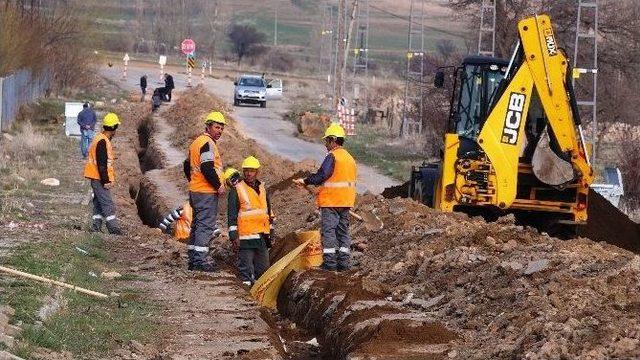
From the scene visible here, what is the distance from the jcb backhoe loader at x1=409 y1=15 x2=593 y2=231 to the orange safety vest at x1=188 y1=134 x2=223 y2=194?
464 centimetres

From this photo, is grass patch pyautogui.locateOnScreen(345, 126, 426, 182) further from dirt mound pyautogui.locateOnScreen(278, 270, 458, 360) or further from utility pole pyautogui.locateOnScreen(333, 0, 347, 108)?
dirt mound pyautogui.locateOnScreen(278, 270, 458, 360)

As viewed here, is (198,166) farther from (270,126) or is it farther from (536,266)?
(270,126)

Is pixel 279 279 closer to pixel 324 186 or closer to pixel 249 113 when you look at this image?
pixel 324 186

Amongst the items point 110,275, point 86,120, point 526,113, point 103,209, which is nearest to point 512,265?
point 110,275

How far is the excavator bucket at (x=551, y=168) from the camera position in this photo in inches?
763

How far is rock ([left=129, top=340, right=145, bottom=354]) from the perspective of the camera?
36.8ft

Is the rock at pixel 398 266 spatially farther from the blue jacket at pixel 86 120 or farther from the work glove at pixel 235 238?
the blue jacket at pixel 86 120

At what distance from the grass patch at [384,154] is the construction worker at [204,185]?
18226 millimetres

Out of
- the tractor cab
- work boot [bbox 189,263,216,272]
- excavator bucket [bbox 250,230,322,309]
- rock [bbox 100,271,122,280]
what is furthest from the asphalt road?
rock [bbox 100,271,122,280]

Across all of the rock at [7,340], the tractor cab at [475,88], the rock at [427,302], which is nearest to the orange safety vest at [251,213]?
the rock at [427,302]

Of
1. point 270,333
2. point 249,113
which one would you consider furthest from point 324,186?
point 249,113

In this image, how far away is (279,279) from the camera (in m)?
16.6

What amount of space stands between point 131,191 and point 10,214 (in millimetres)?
11055

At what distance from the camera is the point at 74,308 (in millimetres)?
12586
